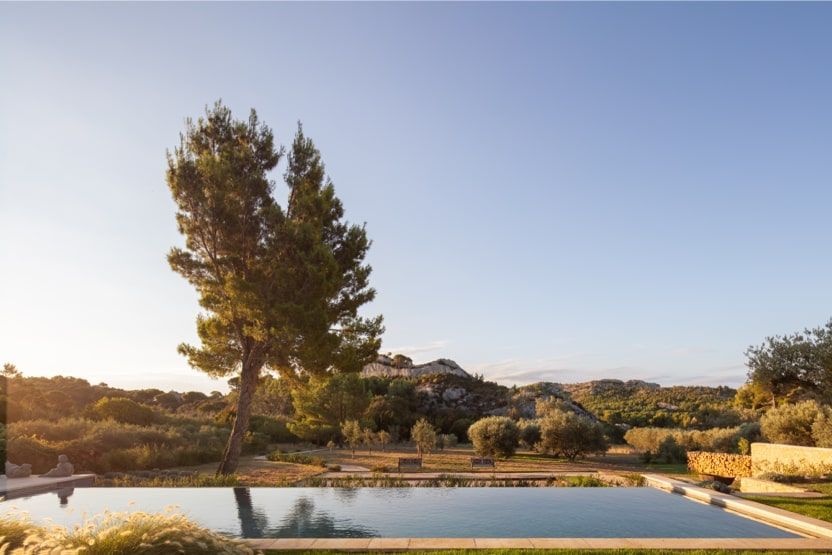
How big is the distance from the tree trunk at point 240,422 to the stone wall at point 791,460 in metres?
18.3

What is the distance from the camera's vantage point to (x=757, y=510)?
34.3 ft

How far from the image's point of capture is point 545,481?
17.3 metres

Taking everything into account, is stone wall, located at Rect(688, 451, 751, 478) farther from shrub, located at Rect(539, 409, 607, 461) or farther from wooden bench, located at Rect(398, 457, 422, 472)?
wooden bench, located at Rect(398, 457, 422, 472)

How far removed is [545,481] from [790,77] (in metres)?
15.2

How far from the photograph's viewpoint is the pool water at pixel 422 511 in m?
9.48

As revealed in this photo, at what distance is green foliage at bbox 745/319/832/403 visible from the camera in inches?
957

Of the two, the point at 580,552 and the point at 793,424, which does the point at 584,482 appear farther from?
the point at 793,424

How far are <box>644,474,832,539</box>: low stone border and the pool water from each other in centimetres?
30

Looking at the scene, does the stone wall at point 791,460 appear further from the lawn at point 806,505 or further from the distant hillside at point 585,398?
the distant hillside at point 585,398

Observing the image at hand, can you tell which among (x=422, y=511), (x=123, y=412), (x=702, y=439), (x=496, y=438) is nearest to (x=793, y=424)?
(x=702, y=439)

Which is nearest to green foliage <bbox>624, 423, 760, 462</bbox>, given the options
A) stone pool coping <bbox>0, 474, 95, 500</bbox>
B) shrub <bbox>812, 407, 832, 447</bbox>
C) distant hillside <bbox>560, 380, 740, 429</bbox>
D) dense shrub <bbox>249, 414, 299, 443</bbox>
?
shrub <bbox>812, 407, 832, 447</bbox>

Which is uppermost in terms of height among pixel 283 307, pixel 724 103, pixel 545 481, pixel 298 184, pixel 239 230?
pixel 724 103

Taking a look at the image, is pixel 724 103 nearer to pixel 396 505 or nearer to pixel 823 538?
pixel 823 538

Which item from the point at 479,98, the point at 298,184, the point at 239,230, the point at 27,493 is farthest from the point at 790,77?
the point at 27,493
